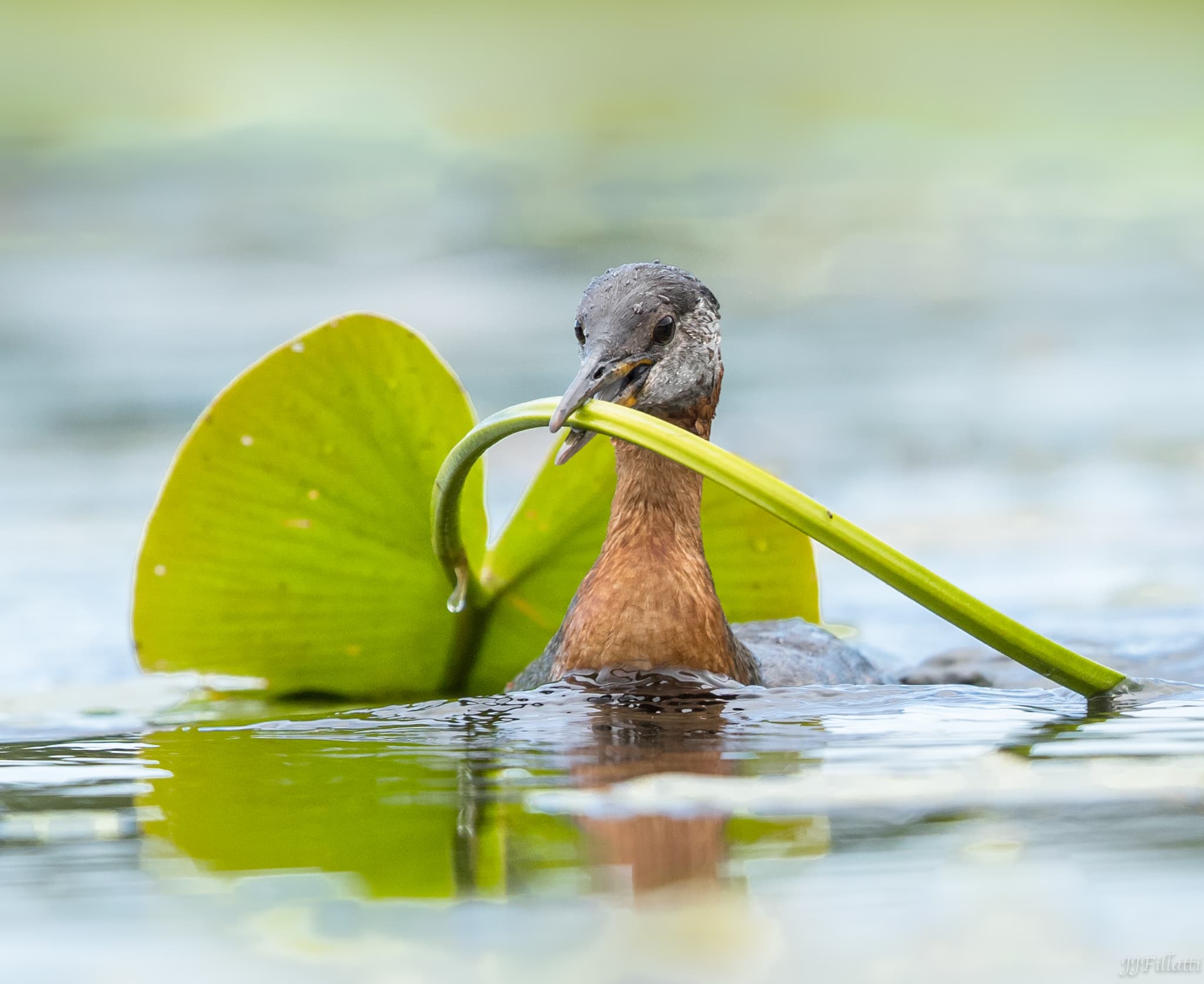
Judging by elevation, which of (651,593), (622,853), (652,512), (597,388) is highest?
(597,388)

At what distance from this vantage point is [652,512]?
3258 mm

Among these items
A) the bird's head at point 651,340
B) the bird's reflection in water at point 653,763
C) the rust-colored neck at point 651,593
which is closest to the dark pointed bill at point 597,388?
the bird's head at point 651,340

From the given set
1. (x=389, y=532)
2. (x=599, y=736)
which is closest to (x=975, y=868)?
(x=599, y=736)

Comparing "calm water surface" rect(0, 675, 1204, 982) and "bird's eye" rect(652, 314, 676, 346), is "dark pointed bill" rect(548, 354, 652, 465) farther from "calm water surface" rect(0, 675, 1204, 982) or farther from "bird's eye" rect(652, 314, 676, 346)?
"calm water surface" rect(0, 675, 1204, 982)

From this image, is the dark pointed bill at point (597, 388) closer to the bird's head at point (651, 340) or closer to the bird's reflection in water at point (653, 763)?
the bird's head at point (651, 340)

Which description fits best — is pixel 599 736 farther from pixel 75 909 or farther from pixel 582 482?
pixel 582 482

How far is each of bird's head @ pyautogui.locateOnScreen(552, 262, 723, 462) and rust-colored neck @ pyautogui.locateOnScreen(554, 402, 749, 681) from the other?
0.12m

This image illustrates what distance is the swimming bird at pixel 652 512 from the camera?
301 centimetres

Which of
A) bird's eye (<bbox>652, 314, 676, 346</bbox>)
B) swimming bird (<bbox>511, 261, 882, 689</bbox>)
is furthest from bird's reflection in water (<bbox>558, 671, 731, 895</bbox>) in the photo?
bird's eye (<bbox>652, 314, 676, 346</bbox>)

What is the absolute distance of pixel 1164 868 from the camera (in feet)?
4.45

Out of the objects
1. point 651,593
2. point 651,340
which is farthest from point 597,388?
point 651,593

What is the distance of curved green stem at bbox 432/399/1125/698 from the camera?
2.21 meters

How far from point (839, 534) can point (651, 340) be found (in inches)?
41.3

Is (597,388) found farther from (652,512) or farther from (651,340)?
(652,512)
